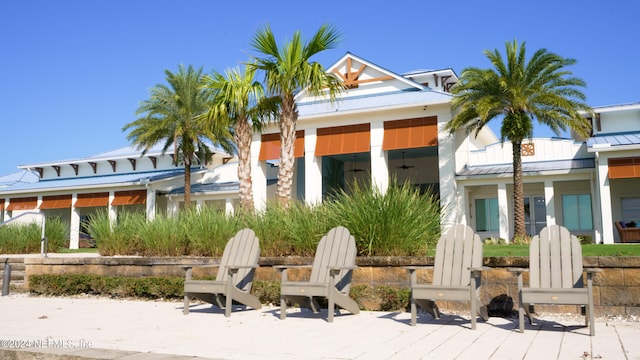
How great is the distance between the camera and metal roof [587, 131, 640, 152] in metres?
20.1

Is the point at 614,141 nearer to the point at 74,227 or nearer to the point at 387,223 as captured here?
the point at 387,223

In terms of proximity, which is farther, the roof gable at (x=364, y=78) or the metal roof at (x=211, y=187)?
the metal roof at (x=211, y=187)

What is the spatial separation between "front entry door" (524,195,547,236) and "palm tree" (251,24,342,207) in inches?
591

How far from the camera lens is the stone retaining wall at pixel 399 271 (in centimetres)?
699

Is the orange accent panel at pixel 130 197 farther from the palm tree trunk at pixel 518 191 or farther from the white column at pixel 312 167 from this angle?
the palm tree trunk at pixel 518 191

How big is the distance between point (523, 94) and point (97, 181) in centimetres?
2498

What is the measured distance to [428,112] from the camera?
2447 centimetres

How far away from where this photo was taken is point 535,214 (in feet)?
82.7

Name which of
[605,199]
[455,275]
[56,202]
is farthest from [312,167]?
[455,275]

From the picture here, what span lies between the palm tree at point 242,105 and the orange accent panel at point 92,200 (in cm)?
1961

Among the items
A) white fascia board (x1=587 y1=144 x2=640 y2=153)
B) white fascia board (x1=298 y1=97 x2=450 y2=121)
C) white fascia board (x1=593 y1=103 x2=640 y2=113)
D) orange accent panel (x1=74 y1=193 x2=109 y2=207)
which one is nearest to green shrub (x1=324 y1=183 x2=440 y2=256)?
white fascia board (x1=587 y1=144 x2=640 y2=153)

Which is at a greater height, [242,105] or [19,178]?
[19,178]

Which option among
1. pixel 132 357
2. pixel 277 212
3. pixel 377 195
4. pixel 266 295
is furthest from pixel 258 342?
pixel 277 212

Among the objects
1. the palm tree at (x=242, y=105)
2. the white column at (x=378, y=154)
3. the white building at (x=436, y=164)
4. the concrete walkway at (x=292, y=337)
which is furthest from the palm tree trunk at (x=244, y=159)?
the white column at (x=378, y=154)
